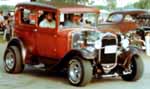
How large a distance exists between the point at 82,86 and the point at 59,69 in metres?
1.13

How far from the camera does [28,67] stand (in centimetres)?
1455

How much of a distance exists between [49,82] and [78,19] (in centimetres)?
188

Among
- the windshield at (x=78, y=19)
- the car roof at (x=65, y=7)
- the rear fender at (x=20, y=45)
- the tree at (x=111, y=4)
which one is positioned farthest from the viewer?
the tree at (x=111, y=4)

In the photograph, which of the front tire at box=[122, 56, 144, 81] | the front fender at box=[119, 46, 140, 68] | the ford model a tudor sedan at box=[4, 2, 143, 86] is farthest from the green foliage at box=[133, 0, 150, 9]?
the front fender at box=[119, 46, 140, 68]

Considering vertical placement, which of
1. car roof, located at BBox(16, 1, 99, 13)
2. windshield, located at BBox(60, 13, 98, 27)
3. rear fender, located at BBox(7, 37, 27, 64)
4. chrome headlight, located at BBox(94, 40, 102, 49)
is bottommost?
rear fender, located at BBox(7, 37, 27, 64)

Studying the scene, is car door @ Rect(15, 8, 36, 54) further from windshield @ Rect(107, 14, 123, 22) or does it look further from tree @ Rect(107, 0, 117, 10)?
tree @ Rect(107, 0, 117, 10)

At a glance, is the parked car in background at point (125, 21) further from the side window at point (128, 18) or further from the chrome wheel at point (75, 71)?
Result: the chrome wheel at point (75, 71)

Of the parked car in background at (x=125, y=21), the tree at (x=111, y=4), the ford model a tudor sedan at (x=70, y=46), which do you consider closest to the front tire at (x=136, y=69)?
the ford model a tudor sedan at (x=70, y=46)

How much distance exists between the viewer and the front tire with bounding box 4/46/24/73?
12.9 meters

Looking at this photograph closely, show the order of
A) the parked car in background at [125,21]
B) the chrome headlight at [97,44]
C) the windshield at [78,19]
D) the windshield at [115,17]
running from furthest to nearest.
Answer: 1. the windshield at [115,17]
2. the parked car in background at [125,21]
3. the windshield at [78,19]
4. the chrome headlight at [97,44]

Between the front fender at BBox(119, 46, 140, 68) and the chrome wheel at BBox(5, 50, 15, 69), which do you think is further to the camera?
the chrome wheel at BBox(5, 50, 15, 69)

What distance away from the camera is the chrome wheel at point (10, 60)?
13.1 m

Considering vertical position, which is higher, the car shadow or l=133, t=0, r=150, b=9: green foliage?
l=133, t=0, r=150, b=9: green foliage

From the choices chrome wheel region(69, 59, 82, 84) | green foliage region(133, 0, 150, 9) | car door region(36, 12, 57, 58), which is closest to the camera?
chrome wheel region(69, 59, 82, 84)
